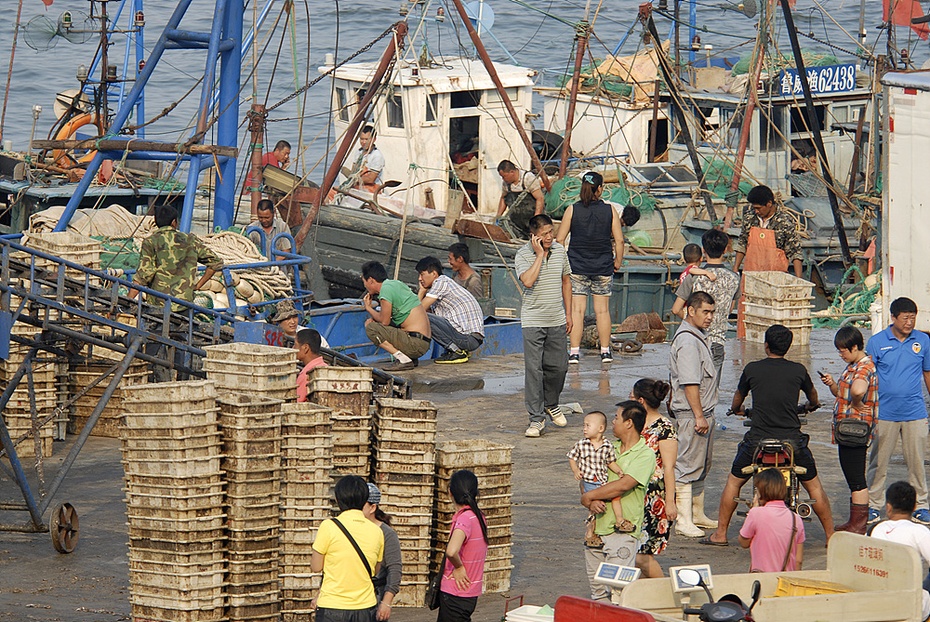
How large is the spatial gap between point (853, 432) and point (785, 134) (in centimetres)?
1518

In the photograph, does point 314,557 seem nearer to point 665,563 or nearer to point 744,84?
point 665,563

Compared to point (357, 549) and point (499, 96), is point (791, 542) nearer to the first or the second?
point (357, 549)

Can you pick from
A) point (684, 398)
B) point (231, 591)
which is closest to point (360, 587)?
point (231, 591)

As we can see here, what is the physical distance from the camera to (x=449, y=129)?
23.2 metres

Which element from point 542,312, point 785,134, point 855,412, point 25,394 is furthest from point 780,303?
point 785,134

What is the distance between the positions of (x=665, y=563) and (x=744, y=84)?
17.1 metres

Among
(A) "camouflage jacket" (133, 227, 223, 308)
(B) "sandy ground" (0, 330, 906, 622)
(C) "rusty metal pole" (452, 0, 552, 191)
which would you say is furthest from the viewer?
(C) "rusty metal pole" (452, 0, 552, 191)

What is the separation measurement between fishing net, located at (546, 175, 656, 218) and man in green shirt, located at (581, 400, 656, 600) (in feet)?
37.5

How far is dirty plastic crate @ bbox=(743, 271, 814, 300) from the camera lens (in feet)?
48.2

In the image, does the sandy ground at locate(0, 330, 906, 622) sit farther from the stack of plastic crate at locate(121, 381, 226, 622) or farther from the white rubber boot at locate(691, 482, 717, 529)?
the stack of plastic crate at locate(121, 381, 226, 622)

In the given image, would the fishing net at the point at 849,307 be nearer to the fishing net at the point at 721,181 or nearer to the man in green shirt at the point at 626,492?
the fishing net at the point at 721,181

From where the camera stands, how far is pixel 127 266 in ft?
48.8

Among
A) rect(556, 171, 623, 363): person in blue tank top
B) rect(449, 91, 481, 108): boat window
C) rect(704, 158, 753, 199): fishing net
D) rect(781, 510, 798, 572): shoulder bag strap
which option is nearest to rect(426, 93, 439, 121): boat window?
rect(449, 91, 481, 108): boat window

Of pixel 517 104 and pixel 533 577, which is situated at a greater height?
pixel 517 104
